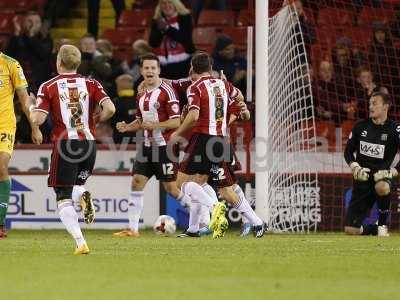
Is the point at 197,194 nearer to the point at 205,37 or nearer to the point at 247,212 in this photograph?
the point at 247,212

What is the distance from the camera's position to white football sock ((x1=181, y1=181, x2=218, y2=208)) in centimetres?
1360

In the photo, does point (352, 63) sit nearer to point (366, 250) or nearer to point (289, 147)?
point (289, 147)

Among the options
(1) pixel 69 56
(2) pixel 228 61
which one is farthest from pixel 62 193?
(2) pixel 228 61

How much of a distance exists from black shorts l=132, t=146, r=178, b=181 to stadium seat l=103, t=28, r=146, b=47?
23.7ft

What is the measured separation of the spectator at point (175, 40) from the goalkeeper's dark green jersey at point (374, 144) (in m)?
4.66

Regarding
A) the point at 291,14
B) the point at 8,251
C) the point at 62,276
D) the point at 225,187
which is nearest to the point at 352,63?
the point at 291,14

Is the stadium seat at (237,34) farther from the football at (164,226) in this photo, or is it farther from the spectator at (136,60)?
the football at (164,226)

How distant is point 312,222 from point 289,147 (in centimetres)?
123

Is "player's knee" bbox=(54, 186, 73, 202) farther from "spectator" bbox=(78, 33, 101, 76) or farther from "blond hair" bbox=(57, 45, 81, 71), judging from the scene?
"spectator" bbox=(78, 33, 101, 76)

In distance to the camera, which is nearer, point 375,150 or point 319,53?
point 375,150

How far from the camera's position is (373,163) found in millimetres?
15164

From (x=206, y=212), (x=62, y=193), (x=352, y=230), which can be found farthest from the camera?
(x=352, y=230)

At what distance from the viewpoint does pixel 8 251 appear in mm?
11086

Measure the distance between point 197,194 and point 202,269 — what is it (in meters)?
4.40
